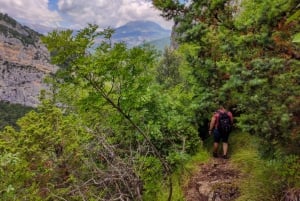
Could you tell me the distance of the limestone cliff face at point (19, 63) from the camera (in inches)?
4395

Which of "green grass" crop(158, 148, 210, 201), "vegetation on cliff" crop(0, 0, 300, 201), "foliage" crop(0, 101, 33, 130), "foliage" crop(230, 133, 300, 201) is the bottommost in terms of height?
"foliage" crop(0, 101, 33, 130)

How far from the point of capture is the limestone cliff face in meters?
112

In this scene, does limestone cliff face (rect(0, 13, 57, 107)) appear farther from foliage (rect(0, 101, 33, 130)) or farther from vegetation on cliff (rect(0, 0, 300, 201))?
vegetation on cliff (rect(0, 0, 300, 201))

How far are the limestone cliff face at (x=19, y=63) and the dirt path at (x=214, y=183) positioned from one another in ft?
334

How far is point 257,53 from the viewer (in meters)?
5.26

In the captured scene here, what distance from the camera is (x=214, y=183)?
334 inches

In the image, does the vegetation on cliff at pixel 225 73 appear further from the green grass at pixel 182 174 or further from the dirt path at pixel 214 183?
the green grass at pixel 182 174

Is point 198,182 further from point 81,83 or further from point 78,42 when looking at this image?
point 78,42

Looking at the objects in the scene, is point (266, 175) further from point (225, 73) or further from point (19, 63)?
point (19, 63)

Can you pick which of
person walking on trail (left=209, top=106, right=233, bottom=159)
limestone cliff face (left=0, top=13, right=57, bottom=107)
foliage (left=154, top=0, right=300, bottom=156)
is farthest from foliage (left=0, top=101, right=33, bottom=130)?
foliage (left=154, top=0, right=300, bottom=156)

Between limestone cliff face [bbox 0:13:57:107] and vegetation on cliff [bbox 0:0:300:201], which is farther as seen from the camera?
limestone cliff face [bbox 0:13:57:107]

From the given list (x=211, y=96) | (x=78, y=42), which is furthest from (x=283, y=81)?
(x=78, y=42)

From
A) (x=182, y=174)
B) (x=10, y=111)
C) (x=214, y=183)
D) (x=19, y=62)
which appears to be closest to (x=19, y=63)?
(x=19, y=62)

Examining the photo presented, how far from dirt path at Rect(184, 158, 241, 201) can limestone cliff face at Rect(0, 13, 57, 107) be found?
10170 cm
